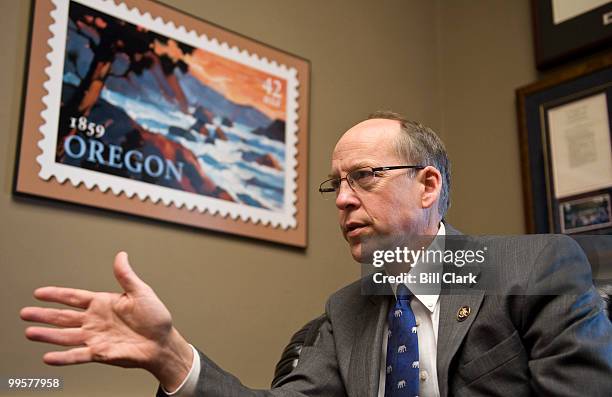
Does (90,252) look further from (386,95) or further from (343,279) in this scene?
(386,95)

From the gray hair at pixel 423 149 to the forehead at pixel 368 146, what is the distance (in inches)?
1.0

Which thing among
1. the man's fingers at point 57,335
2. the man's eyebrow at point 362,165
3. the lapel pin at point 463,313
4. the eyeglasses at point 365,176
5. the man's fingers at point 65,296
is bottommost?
the man's fingers at point 57,335

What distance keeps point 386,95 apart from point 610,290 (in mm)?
1768

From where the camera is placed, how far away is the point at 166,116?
256 cm

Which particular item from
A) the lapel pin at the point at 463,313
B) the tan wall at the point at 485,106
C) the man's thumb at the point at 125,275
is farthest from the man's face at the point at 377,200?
the tan wall at the point at 485,106

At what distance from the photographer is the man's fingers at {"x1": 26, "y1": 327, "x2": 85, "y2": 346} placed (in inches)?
47.3

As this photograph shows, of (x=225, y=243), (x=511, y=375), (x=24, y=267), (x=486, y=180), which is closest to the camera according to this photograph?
(x=511, y=375)

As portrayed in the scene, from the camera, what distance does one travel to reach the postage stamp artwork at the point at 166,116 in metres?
2.34

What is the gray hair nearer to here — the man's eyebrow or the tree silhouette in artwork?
the man's eyebrow

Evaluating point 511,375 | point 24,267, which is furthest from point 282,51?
point 511,375

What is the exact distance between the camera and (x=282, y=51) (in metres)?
2.97

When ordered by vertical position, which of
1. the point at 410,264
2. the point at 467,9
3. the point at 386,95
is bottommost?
the point at 410,264

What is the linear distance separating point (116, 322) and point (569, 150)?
7.26 feet

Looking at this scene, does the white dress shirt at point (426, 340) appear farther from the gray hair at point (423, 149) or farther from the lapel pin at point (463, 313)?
the gray hair at point (423, 149)
